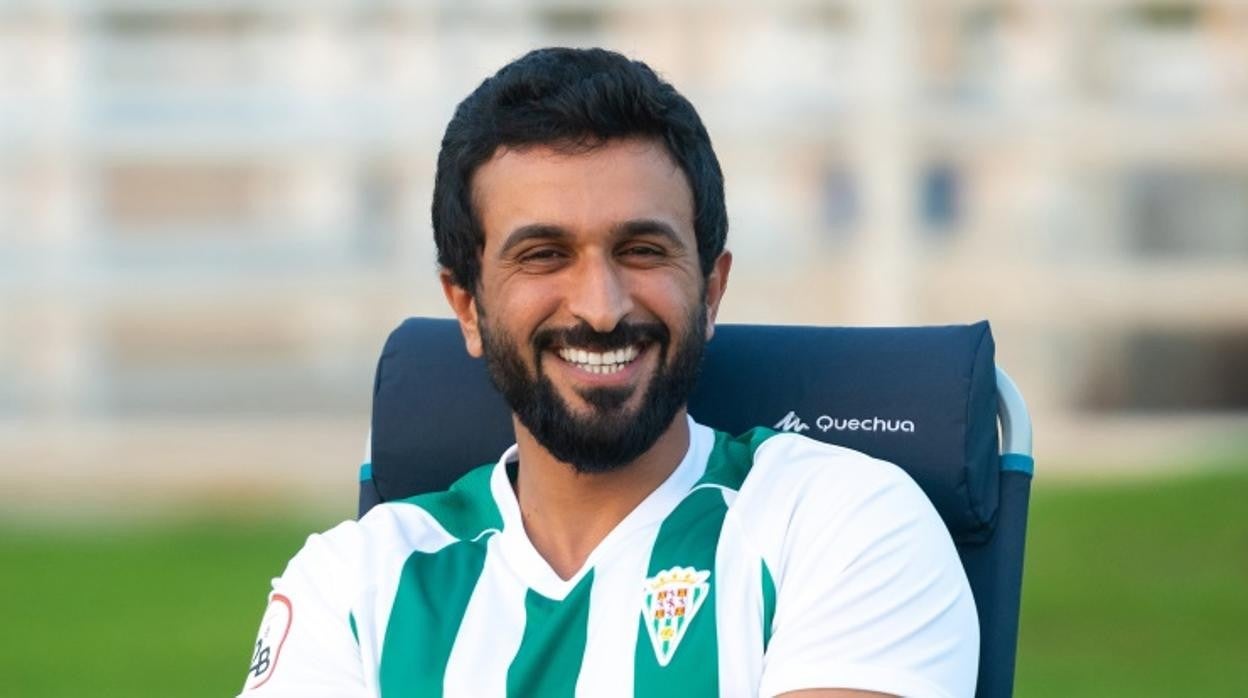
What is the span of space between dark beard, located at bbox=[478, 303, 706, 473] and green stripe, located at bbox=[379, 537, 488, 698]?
0.46 feet

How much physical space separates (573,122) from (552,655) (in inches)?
18.1

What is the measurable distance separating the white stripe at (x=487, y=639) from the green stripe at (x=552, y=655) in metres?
0.01

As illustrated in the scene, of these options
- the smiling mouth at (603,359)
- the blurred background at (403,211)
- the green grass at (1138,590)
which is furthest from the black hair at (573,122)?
the blurred background at (403,211)

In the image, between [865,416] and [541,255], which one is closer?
[541,255]

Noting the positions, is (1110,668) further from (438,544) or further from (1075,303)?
(438,544)

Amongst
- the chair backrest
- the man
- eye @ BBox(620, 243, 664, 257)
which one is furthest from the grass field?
eye @ BBox(620, 243, 664, 257)

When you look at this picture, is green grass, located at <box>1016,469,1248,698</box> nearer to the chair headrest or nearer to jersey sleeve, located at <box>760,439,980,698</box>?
the chair headrest

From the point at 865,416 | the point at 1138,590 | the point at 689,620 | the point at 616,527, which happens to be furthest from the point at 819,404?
the point at 1138,590

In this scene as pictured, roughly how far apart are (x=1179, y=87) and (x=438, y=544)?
30.2ft

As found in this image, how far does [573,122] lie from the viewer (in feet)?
6.23

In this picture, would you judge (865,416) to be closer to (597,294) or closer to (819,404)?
(819,404)

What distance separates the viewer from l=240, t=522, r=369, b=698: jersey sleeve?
1908mm

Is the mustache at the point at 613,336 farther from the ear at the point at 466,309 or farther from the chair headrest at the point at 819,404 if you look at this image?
the chair headrest at the point at 819,404

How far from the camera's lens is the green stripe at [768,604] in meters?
1.83
